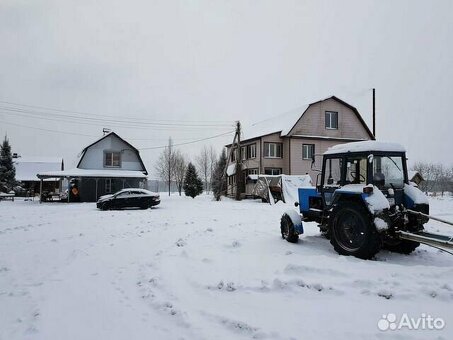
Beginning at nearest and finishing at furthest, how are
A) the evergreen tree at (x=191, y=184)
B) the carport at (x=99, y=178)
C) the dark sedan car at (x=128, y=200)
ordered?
the dark sedan car at (x=128, y=200) < the carport at (x=99, y=178) < the evergreen tree at (x=191, y=184)

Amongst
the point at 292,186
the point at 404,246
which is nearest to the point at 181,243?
the point at 404,246

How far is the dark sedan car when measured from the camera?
71.5 feet

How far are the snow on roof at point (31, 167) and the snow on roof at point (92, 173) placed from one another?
18.7 m

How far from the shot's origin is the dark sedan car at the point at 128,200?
21797 millimetres

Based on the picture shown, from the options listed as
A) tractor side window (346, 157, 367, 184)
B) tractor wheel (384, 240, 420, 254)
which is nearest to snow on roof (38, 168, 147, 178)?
tractor side window (346, 157, 367, 184)

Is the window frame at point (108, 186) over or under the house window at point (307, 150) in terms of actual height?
under

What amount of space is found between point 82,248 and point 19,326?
460 cm

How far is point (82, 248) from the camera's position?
27.6 ft

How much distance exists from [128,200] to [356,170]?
17805 millimetres

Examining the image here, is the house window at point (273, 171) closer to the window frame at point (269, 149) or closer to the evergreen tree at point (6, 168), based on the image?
the window frame at point (269, 149)

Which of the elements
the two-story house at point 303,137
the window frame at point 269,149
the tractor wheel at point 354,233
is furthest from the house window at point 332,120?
the tractor wheel at point 354,233

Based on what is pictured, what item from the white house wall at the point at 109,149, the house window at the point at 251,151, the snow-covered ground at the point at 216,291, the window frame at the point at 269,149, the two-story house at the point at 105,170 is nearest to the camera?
the snow-covered ground at the point at 216,291

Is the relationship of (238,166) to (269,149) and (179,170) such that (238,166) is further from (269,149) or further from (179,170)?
(179,170)

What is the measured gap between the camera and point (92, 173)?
30562 mm
